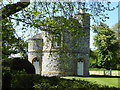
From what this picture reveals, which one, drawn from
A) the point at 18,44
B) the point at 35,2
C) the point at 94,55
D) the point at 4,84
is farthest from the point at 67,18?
the point at 94,55

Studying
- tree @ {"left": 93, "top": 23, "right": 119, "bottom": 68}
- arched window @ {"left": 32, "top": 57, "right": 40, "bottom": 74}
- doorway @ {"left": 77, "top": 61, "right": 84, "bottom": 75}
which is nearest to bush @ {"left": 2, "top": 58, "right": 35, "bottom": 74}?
doorway @ {"left": 77, "top": 61, "right": 84, "bottom": 75}

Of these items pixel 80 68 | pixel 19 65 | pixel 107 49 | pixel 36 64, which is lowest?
pixel 80 68

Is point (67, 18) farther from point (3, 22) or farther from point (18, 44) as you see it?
point (3, 22)

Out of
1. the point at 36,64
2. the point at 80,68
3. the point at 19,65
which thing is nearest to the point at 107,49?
the point at 80,68

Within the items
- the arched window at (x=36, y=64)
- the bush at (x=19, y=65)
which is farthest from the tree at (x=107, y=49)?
the bush at (x=19, y=65)

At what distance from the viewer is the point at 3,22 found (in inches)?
284

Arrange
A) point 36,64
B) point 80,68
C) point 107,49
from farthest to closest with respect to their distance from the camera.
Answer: point 107,49
point 36,64
point 80,68

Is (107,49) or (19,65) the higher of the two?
(107,49)

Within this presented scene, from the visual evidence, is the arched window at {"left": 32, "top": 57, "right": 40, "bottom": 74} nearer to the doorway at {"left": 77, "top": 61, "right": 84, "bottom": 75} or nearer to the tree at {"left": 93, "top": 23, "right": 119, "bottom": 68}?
the doorway at {"left": 77, "top": 61, "right": 84, "bottom": 75}

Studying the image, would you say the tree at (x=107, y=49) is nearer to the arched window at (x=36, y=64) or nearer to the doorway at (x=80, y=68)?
the doorway at (x=80, y=68)

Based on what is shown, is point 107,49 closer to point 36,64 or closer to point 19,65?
point 36,64

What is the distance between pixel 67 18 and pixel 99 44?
124 feet

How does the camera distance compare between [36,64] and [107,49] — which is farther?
[107,49]

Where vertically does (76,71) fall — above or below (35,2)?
Result: below
